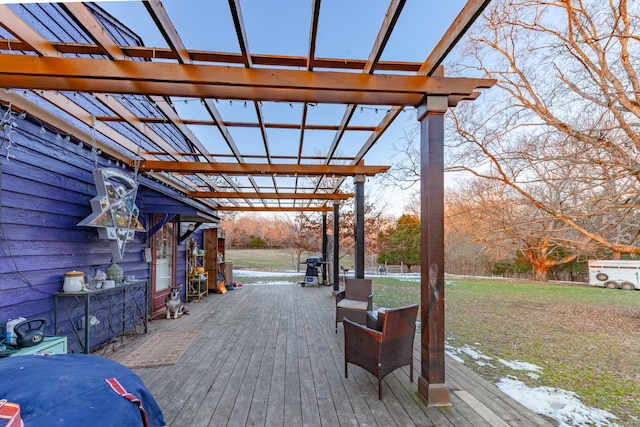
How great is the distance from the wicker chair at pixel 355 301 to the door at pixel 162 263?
3.63m

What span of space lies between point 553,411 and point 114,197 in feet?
16.3

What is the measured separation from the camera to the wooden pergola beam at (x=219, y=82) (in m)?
2.42

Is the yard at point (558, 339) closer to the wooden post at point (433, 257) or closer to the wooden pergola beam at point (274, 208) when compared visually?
the wooden post at point (433, 257)

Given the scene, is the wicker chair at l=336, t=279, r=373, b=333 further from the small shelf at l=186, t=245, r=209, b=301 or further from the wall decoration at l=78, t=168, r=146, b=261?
the small shelf at l=186, t=245, r=209, b=301

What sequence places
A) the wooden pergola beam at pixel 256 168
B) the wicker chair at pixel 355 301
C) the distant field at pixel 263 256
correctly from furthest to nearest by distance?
the distant field at pixel 263 256
the wooden pergola beam at pixel 256 168
the wicker chair at pixel 355 301

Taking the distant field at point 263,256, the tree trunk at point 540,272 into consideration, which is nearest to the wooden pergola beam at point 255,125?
the distant field at point 263,256

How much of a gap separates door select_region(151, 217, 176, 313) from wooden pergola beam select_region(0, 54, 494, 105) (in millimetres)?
3978

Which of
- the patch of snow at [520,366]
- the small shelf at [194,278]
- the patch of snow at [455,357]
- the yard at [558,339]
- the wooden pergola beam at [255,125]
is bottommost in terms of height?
the yard at [558,339]

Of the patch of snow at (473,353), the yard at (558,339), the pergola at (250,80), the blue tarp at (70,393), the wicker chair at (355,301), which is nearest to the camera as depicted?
the blue tarp at (70,393)

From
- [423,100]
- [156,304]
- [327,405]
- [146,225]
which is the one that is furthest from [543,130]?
[156,304]

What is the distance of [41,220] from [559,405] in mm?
5157

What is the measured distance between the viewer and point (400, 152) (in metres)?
7.41

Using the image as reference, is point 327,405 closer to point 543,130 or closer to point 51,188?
point 51,188

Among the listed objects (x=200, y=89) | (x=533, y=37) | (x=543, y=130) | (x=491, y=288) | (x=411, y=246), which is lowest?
(x=491, y=288)
